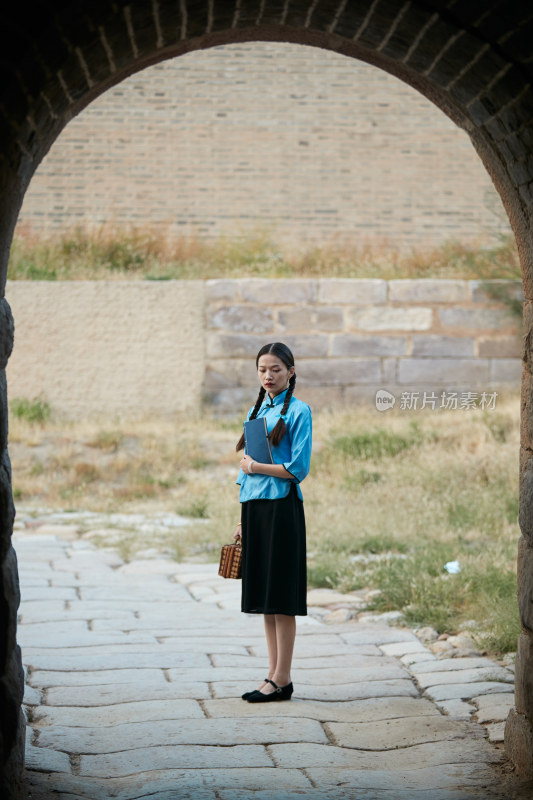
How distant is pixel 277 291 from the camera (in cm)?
1284

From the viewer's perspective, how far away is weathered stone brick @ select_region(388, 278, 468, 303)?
13.0 meters

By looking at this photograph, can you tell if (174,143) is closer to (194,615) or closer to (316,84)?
(316,84)

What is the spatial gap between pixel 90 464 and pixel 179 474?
1.08 m

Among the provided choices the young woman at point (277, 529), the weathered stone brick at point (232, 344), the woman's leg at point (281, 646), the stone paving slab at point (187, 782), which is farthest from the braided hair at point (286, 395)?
the weathered stone brick at point (232, 344)

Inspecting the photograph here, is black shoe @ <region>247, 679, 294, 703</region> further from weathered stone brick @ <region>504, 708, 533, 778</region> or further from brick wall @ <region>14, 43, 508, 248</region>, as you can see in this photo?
brick wall @ <region>14, 43, 508, 248</region>

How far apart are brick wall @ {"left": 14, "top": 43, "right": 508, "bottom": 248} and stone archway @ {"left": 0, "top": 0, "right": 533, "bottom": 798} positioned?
1184cm

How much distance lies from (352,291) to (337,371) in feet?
3.68

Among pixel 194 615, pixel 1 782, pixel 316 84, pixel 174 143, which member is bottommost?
pixel 194 615

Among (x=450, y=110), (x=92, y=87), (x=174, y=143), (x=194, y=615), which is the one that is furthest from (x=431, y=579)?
(x=174, y=143)

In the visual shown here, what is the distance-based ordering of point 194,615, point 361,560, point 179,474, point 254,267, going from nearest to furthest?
1. point 194,615
2. point 361,560
3. point 179,474
4. point 254,267

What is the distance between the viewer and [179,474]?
→ 10930 millimetres

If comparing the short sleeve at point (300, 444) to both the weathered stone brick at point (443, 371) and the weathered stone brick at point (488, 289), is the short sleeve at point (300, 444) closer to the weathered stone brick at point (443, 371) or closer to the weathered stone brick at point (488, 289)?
the weathered stone brick at point (443, 371)

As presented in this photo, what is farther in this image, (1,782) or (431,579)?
(431,579)

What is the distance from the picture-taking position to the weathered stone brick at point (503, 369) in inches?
519
